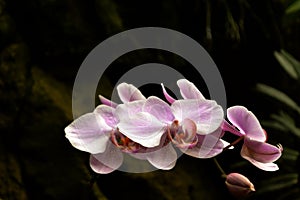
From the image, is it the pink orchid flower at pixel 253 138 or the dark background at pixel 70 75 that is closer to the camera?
the pink orchid flower at pixel 253 138

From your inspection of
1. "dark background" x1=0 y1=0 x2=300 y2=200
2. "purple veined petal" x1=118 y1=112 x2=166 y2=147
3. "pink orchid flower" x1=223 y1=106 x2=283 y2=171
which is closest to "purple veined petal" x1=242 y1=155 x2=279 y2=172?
"pink orchid flower" x1=223 y1=106 x2=283 y2=171

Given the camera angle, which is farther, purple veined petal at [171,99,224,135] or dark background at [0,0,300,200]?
dark background at [0,0,300,200]

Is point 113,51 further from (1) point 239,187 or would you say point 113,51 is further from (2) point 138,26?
(1) point 239,187

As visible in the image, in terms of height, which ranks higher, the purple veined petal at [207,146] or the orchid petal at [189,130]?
the orchid petal at [189,130]

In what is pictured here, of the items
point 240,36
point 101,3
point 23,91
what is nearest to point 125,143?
point 23,91

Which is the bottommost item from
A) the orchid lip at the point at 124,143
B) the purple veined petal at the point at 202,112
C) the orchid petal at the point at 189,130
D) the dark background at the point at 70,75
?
the dark background at the point at 70,75

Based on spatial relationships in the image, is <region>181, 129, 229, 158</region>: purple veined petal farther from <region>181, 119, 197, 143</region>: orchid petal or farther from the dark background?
the dark background

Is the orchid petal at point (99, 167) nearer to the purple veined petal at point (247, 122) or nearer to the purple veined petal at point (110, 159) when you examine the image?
the purple veined petal at point (110, 159)

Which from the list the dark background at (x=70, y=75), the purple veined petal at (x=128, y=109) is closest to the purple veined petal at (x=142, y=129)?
the purple veined petal at (x=128, y=109)

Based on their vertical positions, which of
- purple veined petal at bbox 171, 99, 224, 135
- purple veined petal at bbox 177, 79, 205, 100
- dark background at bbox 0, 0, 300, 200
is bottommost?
dark background at bbox 0, 0, 300, 200
